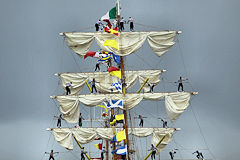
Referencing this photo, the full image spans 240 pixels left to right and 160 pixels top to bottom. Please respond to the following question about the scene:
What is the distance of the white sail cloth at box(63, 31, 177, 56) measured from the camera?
32312mm

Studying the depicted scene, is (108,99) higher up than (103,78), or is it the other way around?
(103,78)

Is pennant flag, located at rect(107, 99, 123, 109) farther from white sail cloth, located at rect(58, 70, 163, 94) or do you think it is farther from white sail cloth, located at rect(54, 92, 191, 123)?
white sail cloth, located at rect(58, 70, 163, 94)

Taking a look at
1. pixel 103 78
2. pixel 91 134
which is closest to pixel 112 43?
pixel 91 134

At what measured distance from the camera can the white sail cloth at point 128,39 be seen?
32.3m

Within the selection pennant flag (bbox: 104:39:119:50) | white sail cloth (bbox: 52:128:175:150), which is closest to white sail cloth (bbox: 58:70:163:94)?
white sail cloth (bbox: 52:128:175:150)

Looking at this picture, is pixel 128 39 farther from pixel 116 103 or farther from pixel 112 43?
pixel 116 103

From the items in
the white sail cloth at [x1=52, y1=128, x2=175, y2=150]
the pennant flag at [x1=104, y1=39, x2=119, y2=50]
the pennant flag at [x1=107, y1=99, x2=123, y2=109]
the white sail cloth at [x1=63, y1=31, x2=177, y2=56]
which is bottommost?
the white sail cloth at [x1=52, y1=128, x2=175, y2=150]

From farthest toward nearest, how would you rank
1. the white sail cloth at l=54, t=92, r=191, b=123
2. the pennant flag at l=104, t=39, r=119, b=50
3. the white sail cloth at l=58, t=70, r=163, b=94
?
1. the white sail cloth at l=58, t=70, r=163, b=94
2. the white sail cloth at l=54, t=92, r=191, b=123
3. the pennant flag at l=104, t=39, r=119, b=50

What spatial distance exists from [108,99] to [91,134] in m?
4.50

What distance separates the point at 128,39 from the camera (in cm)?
3241

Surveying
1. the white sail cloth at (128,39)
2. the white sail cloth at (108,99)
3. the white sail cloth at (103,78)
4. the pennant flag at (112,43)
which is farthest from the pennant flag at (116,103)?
the white sail cloth at (103,78)

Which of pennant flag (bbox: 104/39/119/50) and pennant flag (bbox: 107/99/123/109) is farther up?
pennant flag (bbox: 104/39/119/50)

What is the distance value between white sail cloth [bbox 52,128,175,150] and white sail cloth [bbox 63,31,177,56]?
7.32 meters

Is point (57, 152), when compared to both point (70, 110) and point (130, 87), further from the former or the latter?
point (130, 87)
